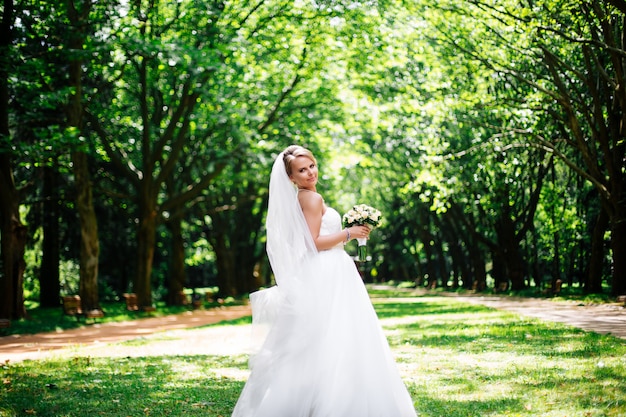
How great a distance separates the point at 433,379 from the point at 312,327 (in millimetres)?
3114

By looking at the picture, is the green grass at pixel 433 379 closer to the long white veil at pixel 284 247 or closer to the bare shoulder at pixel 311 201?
the long white veil at pixel 284 247

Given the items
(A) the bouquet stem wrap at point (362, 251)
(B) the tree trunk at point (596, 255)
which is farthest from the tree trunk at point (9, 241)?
(B) the tree trunk at point (596, 255)

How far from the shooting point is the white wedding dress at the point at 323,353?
5379mm

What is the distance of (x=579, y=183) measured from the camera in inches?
1087

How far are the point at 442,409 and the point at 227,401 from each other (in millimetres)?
2348

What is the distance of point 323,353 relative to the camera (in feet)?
18.2

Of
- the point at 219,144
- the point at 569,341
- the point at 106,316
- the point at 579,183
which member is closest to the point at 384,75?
the point at 219,144

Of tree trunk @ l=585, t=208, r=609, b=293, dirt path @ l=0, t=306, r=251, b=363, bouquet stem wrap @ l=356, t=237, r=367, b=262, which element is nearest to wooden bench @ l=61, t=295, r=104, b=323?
dirt path @ l=0, t=306, r=251, b=363

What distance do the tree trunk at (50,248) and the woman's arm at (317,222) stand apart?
25010 millimetres

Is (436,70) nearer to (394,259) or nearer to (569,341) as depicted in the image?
(569,341)

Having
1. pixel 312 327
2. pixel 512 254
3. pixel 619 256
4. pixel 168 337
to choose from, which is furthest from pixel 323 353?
pixel 512 254

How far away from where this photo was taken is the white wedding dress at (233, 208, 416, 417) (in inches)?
212

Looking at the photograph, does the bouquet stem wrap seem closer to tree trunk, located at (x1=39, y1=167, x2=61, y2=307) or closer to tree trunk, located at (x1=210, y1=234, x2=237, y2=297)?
tree trunk, located at (x1=39, y1=167, x2=61, y2=307)

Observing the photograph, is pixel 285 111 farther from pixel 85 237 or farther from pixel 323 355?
pixel 323 355
